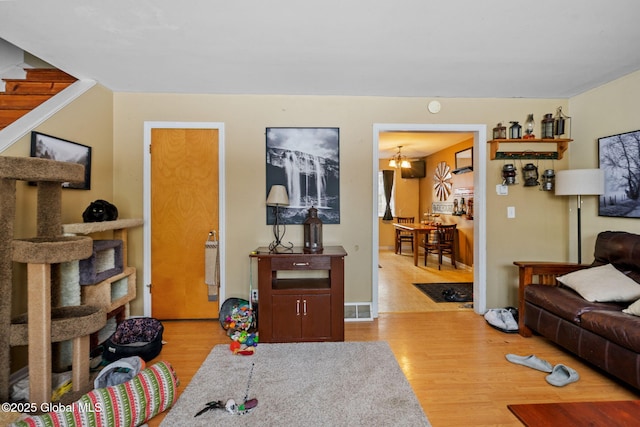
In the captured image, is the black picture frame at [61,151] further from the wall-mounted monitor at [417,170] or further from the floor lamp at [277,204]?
the wall-mounted monitor at [417,170]

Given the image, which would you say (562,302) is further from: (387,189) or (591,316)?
(387,189)

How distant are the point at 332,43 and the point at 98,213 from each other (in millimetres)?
2278

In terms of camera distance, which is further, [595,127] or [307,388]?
[595,127]

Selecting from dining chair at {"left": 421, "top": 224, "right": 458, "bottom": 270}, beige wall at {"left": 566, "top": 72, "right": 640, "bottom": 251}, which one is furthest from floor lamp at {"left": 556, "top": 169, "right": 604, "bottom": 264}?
dining chair at {"left": 421, "top": 224, "right": 458, "bottom": 270}

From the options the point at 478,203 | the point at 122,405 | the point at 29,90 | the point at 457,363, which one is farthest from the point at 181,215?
the point at 478,203

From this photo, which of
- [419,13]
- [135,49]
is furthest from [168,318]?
[419,13]

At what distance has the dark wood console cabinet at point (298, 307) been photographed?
110 inches

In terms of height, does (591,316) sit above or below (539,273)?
below

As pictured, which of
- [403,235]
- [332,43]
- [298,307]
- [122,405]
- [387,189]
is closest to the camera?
[122,405]

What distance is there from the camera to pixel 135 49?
2398mm

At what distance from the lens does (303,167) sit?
132 inches

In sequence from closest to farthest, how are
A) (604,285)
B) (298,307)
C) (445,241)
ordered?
(604,285)
(298,307)
(445,241)

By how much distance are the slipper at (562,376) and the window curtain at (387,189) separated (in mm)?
6150

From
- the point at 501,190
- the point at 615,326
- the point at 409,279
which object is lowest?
the point at 409,279
